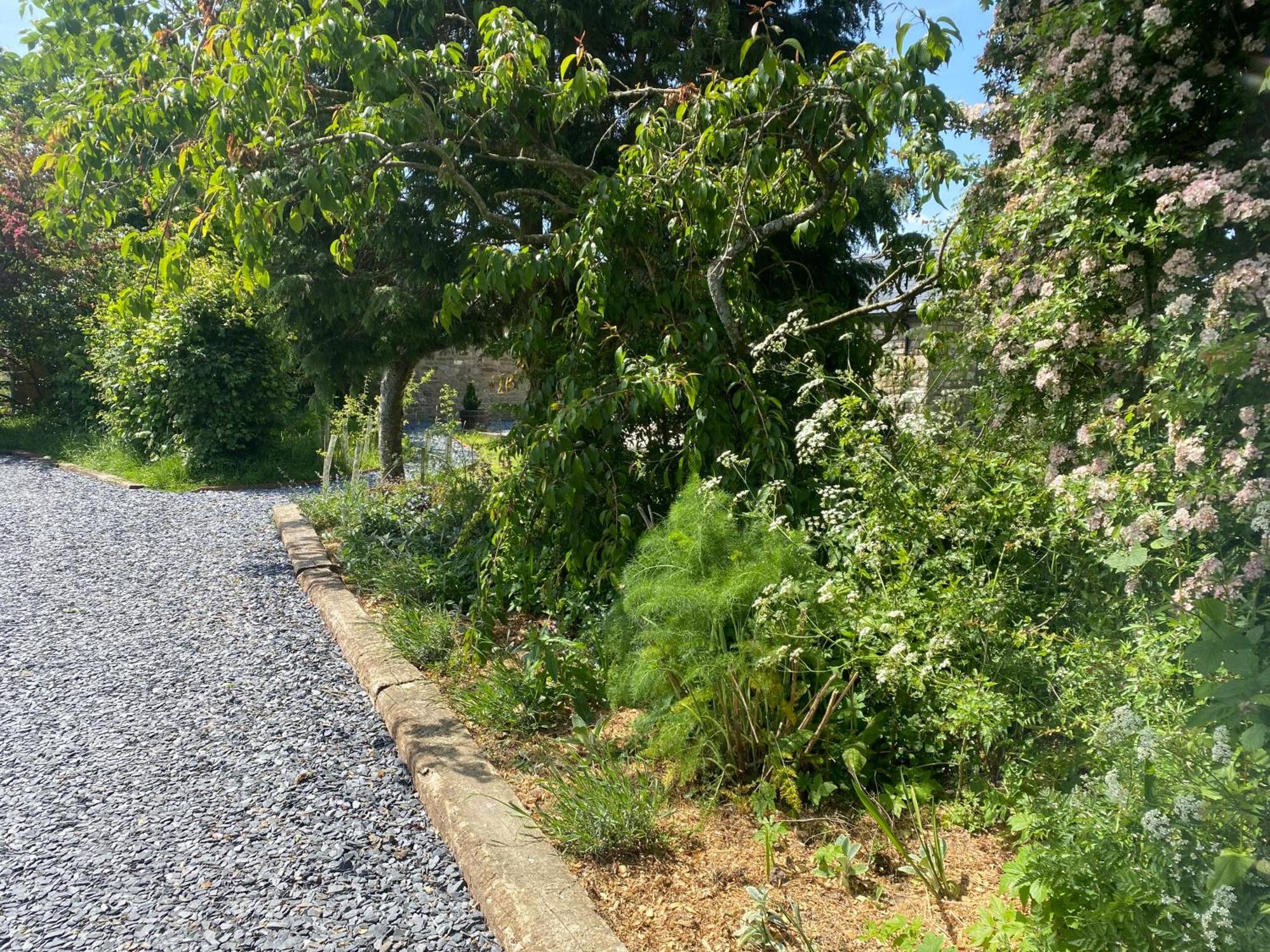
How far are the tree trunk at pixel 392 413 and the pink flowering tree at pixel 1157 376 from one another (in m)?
5.39

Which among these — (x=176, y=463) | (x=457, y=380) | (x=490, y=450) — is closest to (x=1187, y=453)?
(x=490, y=450)

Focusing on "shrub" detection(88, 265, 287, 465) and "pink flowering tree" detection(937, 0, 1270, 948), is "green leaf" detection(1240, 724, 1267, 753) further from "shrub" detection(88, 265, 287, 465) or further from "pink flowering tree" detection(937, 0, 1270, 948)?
"shrub" detection(88, 265, 287, 465)

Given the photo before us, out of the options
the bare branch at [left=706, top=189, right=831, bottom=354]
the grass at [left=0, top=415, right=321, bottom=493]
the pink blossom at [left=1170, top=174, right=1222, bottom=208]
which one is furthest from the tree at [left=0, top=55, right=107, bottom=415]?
the pink blossom at [left=1170, top=174, right=1222, bottom=208]

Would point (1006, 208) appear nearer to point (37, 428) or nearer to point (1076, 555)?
point (1076, 555)

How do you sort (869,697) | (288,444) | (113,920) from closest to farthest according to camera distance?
(113,920), (869,697), (288,444)

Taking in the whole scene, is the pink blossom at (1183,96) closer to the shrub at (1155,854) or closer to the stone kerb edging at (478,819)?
the shrub at (1155,854)

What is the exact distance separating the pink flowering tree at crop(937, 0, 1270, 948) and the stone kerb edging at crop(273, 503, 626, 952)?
1.05 meters

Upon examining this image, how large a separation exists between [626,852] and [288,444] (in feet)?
29.5

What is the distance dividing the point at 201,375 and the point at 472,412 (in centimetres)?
725

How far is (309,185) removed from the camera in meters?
3.23

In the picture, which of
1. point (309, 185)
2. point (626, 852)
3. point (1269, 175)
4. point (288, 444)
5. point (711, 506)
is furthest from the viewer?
point (288, 444)

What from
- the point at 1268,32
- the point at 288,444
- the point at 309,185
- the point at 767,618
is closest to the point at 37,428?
the point at 288,444

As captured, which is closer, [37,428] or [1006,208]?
[1006,208]

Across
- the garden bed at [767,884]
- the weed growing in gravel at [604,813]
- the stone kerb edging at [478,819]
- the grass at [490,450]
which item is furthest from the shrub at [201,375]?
the garden bed at [767,884]
